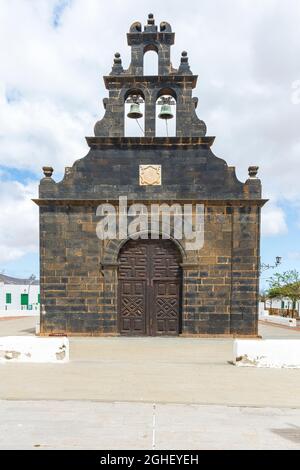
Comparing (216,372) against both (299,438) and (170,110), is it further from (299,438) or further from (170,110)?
(170,110)

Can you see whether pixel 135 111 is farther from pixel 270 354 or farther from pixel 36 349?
pixel 270 354

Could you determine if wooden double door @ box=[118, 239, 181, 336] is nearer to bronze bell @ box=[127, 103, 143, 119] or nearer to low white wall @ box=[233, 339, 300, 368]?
bronze bell @ box=[127, 103, 143, 119]

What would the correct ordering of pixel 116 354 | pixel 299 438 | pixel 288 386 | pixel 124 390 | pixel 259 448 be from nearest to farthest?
pixel 259 448
pixel 299 438
pixel 124 390
pixel 288 386
pixel 116 354

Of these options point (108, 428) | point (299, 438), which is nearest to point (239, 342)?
point (299, 438)

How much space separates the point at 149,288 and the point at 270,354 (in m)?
5.78

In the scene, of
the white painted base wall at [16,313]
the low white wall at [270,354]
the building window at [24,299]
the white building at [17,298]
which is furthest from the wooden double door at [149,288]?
the building window at [24,299]

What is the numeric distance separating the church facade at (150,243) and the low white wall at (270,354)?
482 cm

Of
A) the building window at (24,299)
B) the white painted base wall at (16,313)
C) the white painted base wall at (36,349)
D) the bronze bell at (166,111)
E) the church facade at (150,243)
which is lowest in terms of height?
the building window at (24,299)

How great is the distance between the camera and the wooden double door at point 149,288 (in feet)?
41.2

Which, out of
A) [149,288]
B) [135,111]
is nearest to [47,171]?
[135,111]

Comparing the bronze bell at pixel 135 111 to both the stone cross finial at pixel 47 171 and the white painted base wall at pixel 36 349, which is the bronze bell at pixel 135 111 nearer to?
the stone cross finial at pixel 47 171

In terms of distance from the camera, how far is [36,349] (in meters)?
7.67

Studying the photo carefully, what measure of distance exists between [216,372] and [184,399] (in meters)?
2.08
